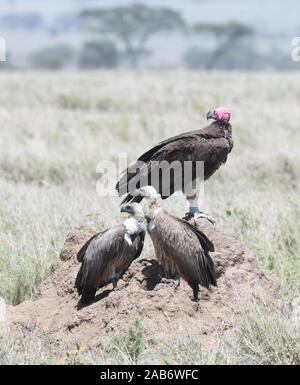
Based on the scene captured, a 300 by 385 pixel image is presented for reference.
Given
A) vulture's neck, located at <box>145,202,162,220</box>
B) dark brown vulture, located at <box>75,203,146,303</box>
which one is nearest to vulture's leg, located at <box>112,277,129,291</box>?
dark brown vulture, located at <box>75,203,146,303</box>

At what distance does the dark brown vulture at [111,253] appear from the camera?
4.52m

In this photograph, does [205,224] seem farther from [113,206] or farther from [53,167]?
[53,167]

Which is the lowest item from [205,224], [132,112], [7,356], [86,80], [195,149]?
[7,356]

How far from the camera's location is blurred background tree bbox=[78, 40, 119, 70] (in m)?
72.8

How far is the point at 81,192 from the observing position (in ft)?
26.1

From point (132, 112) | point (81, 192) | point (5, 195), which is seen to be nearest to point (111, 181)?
point (81, 192)

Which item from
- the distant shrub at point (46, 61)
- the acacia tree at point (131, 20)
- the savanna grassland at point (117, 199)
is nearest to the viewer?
the savanna grassland at point (117, 199)

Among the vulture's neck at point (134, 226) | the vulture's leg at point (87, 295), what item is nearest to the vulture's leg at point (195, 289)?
the vulture's neck at point (134, 226)

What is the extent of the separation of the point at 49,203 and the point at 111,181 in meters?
1.90

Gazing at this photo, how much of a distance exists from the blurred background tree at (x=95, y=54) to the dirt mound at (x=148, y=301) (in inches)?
2731

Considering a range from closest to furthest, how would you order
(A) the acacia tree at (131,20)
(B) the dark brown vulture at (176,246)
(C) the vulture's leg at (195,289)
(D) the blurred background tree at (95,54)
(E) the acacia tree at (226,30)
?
1. (B) the dark brown vulture at (176,246)
2. (C) the vulture's leg at (195,289)
3. (E) the acacia tree at (226,30)
4. (A) the acacia tree at (131,20)
5. (D) the blurred background tree at (95,54)

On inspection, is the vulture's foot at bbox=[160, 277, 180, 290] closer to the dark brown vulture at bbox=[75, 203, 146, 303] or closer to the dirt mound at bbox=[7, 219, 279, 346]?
the dirt mound at bbox=[7, 219, 279, 346]

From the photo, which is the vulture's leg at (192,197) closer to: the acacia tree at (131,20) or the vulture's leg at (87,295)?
the vulture's leg at (87,295)

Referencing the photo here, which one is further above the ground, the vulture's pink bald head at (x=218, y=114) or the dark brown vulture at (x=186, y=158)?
the vulture's pink bald head at (x=218, y=114)
